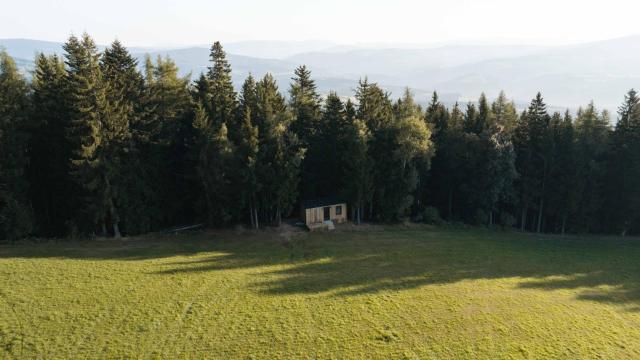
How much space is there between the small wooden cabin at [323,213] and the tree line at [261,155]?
1.25 m

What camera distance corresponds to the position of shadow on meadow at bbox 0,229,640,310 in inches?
1032

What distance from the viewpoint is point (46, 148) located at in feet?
115

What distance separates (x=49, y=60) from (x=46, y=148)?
27.1 feet

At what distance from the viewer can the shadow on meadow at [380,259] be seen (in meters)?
26.2

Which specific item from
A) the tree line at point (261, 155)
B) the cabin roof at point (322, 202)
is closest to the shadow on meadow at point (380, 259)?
the cabin roof at point (322, 202)

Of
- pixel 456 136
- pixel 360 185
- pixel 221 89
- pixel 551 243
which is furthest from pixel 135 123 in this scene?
pixel 551 243

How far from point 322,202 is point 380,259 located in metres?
11.5

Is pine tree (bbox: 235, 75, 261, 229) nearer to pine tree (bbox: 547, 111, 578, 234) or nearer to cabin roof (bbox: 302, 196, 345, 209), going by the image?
cabin roof (bbox: 302, 196, 345, 209)

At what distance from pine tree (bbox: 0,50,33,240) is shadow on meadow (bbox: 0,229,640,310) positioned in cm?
301

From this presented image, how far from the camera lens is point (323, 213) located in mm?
40781

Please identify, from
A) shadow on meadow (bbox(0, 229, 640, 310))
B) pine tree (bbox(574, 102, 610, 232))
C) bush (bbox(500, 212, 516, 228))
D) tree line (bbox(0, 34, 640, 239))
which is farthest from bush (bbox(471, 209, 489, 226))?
pine tree (bbox(574, 102, 610, 232))

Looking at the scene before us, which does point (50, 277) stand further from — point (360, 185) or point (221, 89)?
point (360, 185)

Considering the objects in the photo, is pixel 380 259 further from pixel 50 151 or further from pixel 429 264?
pixel 50 151

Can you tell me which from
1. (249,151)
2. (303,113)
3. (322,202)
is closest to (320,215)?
(322,202)
